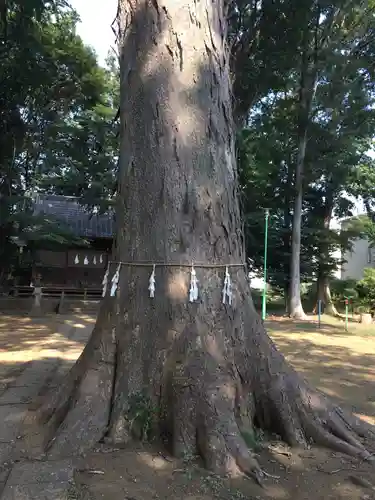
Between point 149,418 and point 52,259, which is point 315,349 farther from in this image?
point 52,259

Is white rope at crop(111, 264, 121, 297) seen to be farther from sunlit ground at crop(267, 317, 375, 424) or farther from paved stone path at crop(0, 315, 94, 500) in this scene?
sunlit ground at crop(267, 317, 375, 424)

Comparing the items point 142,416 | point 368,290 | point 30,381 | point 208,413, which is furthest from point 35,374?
point 368,290

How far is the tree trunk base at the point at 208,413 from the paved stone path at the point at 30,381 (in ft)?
0.66

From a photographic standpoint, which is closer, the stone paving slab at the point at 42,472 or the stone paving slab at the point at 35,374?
the stone paving slab at the point at 42,472

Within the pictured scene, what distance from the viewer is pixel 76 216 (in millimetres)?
24969

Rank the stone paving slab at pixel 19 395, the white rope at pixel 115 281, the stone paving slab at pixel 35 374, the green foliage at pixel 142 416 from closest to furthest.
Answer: the green foliage at pixel 142 416 < the white rope at pixel 115 281 < the stone paving slab at pixel 19 395 < the stone paving slab at pixel 35 374

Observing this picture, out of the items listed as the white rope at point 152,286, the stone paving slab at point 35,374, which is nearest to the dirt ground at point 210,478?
the white rope at point 152,286

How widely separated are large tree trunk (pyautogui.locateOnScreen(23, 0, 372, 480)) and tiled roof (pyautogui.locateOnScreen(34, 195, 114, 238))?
18011mm

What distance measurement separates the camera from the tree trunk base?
3553 millimetres

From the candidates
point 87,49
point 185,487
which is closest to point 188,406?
point 185,487

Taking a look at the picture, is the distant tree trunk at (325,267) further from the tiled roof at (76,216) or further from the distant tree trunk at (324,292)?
the tiled roof at (76,216)

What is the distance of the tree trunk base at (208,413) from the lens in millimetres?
3553

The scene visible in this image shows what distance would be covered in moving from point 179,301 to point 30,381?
306 centimetres

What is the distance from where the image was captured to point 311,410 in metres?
4.09
